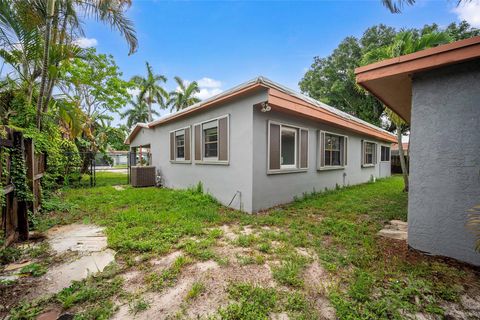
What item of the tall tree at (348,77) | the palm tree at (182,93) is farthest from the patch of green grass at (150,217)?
the palm tree at (182,93)

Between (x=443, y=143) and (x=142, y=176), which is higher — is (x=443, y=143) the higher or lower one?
the higher one

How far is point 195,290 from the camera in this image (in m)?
2.00

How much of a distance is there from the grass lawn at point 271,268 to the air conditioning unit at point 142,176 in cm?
454

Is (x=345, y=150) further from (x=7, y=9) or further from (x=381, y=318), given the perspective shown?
(x=7, y=9)

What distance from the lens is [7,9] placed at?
3580 millimetres

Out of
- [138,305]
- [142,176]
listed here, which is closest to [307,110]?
[138,305]

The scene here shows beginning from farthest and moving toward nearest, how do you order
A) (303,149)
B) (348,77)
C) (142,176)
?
(348,77) → (142,176) → (303,149)

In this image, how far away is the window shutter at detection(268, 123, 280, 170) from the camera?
5.08 meters

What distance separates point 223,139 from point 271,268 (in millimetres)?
3667

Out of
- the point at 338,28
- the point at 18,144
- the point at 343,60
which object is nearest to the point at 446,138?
the point at 18,144

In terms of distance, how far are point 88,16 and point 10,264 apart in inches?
210

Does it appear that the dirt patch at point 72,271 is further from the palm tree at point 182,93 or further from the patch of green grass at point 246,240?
the palm tree at point 182,93

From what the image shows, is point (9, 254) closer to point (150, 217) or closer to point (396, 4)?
point (150, 217)

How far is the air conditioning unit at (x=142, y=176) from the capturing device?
905 centimetres
